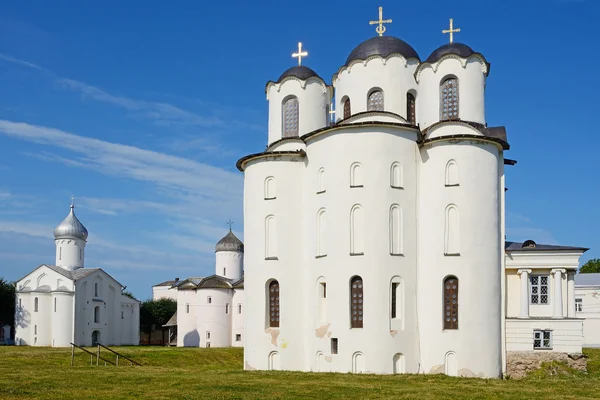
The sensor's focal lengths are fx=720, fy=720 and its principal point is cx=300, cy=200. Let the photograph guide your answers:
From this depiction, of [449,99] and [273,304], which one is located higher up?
[449,99]

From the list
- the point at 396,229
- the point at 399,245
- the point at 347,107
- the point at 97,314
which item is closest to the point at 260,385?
the point at 399,245

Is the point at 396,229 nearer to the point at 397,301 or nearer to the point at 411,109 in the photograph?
the point at 397,301

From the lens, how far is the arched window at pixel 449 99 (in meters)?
30.8

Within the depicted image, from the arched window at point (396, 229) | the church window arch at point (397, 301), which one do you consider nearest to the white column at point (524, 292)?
the church window arch at point (397, 301)

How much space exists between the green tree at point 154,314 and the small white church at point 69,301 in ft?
48.2

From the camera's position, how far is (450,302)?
2777cm

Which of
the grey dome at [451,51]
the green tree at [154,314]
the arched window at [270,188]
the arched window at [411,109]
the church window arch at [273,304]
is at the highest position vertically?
the grey dome at [451,51]

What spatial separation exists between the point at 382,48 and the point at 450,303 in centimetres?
1171

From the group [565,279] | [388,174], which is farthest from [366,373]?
[565,279]

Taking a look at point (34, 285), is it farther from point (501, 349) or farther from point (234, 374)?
point (501, 349)

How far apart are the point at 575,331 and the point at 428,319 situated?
640 centimetres

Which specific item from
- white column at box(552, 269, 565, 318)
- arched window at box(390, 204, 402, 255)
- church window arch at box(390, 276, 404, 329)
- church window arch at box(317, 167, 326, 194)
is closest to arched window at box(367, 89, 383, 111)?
church window arch at box(317, 167, 326, 194)

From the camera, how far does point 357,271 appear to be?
90.4 feet

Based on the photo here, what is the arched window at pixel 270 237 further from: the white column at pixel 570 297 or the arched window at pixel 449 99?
the white column at pixel 570 297
